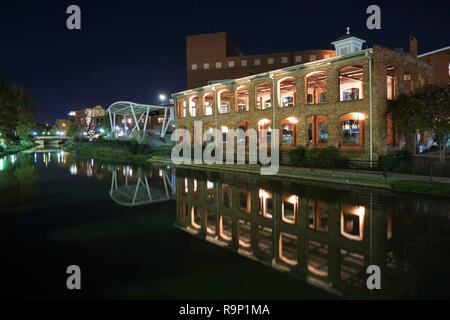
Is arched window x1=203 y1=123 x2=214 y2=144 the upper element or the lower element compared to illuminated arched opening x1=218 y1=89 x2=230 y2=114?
lower

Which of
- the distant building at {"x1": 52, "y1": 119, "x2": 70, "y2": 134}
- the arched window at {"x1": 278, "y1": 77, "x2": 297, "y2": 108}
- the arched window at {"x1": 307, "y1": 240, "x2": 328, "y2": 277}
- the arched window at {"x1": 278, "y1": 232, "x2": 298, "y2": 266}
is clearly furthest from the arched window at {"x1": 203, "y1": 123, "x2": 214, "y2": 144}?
the distant building at {"x1": 52, "y1": 119, "x2": 70, "y2": 134}

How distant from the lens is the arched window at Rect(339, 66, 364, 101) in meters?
24.4

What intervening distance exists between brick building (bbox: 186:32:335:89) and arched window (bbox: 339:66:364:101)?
26990 mm

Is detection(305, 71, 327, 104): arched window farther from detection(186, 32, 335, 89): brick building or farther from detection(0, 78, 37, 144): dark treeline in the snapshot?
detection(0, 78, 37, 144): dark treeline

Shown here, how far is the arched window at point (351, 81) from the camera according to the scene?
960 inches

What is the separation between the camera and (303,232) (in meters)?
8.20

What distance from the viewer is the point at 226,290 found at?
5.15 m

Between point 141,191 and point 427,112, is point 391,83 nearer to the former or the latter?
point 427,112

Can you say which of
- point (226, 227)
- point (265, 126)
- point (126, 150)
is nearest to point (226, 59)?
point (126, 150)

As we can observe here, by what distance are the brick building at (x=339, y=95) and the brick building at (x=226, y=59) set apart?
23550 millimetres

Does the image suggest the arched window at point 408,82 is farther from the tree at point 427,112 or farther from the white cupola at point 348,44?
the white cupola at point 348,44

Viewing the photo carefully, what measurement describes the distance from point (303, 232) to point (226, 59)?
52.1 metres

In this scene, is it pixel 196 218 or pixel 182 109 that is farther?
pixel 182 109
